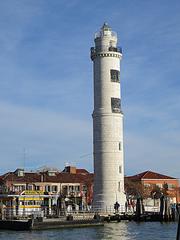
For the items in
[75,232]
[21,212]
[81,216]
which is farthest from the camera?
[21,212]

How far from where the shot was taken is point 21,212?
172ft

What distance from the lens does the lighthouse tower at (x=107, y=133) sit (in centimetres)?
5503

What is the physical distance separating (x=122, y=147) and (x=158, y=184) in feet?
103

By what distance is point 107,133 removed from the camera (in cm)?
5547

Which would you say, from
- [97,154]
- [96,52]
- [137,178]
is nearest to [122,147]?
[97,154]

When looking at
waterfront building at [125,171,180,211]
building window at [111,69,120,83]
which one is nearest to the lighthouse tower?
building window at [111,69,120,83]

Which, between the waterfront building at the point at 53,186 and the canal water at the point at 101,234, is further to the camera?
the waterfront building at the point at 53,186

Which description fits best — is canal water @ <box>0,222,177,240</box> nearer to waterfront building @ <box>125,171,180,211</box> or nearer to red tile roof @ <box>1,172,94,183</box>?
red tile roof @ <box>1,172,94,183</box>

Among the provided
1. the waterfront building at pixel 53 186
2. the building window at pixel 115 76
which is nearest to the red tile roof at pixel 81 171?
the waterfront building at pixel 53 186

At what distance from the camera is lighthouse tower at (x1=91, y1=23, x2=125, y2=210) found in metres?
55.0

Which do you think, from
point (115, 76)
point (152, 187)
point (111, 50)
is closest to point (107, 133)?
point (115, 76)

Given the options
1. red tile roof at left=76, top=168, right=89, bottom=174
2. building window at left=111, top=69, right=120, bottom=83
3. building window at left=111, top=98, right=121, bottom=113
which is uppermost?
building window at left=111, top=69, right=120, bottom=83

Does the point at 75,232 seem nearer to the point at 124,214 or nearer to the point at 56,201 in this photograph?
the point at 124,214

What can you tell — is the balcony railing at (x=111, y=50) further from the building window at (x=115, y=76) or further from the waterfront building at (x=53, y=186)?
the waterfront building at (x=53, y=186)
